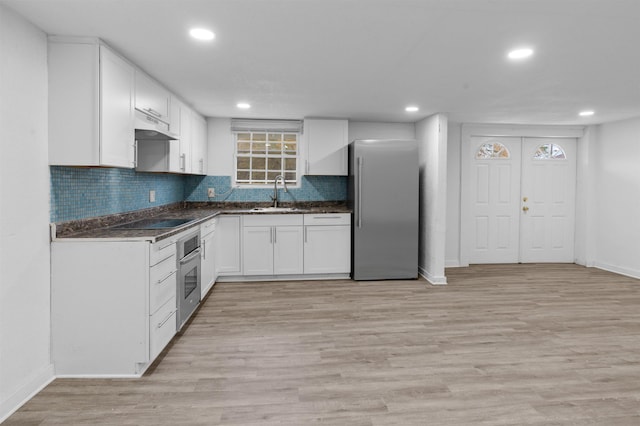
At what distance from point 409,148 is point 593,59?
7.57 feet

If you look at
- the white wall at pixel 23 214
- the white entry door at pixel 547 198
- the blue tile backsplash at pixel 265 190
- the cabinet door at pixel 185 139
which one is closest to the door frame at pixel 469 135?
the white entry door at pixel 547 198

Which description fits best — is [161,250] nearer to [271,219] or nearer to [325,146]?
[271,219]

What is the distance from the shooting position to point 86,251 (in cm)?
240

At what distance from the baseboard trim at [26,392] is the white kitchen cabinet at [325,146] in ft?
12.0

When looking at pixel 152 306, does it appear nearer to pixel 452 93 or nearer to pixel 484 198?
pixel 452 93

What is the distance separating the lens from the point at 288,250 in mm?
4922

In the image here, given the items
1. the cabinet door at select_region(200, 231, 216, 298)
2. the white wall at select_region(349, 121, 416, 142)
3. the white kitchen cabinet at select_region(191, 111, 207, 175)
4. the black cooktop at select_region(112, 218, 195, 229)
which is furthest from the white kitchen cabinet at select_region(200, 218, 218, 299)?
the white wall at select_region(349, 121, 416, 142)

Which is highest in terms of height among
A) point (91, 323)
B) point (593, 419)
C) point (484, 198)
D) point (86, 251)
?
point (484, 198)

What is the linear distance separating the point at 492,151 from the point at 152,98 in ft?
16.8

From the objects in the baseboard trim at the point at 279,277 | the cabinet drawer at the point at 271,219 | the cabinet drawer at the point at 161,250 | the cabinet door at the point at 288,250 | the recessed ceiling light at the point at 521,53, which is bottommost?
the baseboard trim at the point at 279,277

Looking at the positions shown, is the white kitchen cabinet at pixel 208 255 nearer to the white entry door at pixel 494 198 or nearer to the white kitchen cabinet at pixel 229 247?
the white kitchen cabinet at pixel 229 247

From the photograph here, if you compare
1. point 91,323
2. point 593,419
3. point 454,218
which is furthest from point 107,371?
point 454,218

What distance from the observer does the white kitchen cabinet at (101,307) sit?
2.39m

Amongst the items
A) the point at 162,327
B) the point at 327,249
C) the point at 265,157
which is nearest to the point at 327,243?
the point at 327,249
